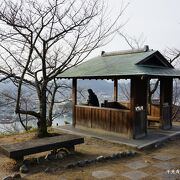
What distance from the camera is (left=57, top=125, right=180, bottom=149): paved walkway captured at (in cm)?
889

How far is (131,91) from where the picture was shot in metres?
9.50

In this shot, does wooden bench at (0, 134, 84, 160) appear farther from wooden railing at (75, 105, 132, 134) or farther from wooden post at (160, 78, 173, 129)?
wooden post at (160, 78, 173, 129)

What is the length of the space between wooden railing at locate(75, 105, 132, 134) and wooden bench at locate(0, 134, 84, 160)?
2495 millimetres

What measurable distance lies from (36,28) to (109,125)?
4.66 m

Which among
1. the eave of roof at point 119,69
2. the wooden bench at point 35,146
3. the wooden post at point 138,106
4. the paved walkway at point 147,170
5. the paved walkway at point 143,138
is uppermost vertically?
the eave of roof at point 119,69

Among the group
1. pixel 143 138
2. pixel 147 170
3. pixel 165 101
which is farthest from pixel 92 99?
pixel 147 170

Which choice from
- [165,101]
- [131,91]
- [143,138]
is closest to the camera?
[131,91]

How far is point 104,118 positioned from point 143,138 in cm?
178

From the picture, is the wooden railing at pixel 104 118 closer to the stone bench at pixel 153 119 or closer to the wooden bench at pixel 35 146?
the wooden bench at pixel 35 146

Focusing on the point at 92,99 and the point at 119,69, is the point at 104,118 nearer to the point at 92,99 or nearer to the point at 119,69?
the point at 92,99

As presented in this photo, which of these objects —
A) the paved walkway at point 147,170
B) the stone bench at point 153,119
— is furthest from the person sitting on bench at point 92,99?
the paved walkway at point 147,170

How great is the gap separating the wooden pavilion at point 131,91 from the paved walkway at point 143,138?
0.27m

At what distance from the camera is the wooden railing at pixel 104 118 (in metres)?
9.75

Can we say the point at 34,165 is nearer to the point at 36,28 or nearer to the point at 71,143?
the point at 71,143
